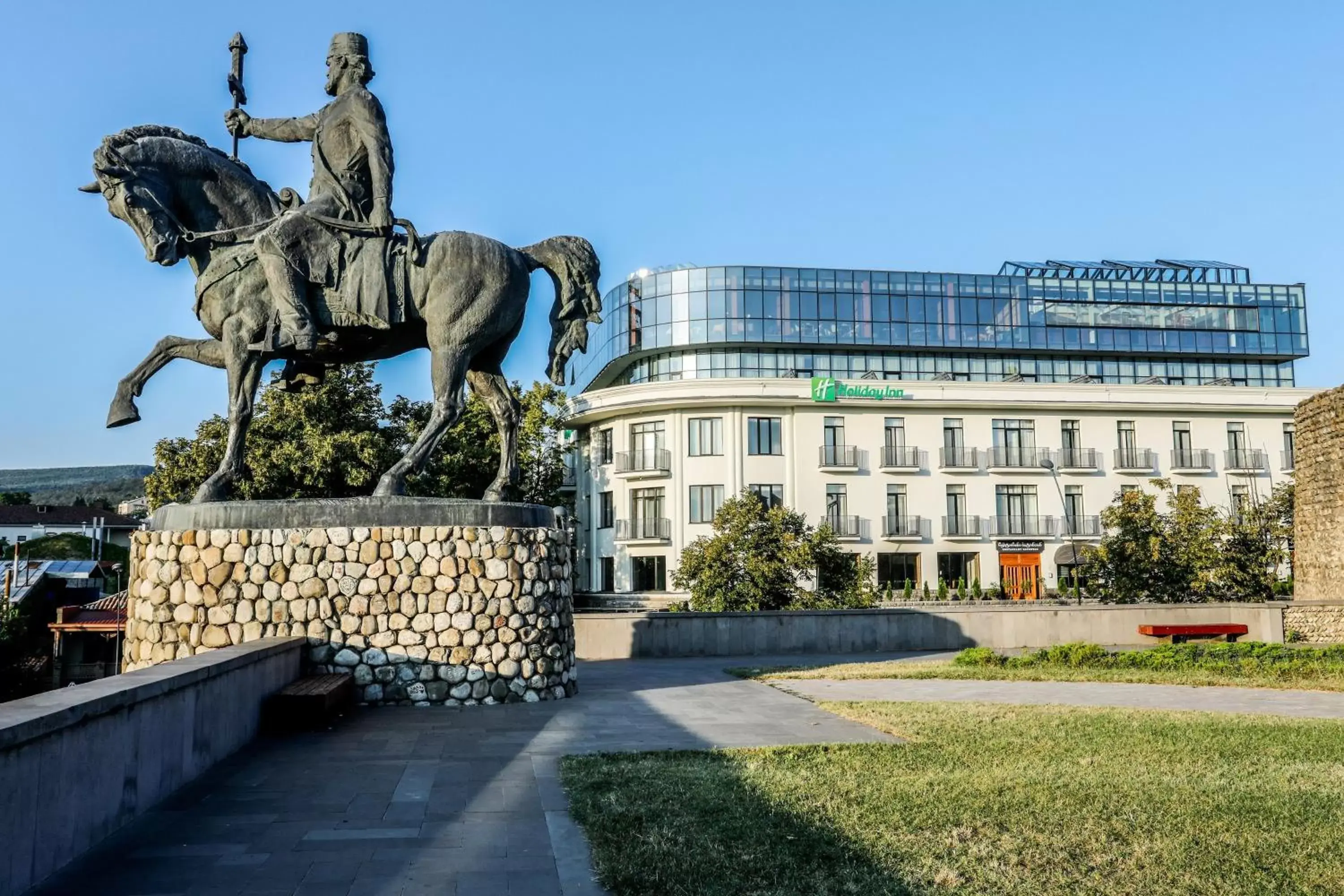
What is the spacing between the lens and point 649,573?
42.9 m

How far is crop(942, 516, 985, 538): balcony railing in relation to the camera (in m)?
43.5

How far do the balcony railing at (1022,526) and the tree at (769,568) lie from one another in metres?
21.0

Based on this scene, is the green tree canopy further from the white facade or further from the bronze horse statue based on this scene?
the bronze horse statue

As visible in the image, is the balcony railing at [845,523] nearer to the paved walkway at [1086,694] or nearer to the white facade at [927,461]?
the white facade at [927,461]

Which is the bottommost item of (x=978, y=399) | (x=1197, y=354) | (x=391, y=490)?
(x=391, y=490)

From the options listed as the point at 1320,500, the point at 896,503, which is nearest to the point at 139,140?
the point at 1320,500

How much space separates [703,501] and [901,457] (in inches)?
338

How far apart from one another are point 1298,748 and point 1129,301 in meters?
57.8

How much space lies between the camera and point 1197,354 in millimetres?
60156

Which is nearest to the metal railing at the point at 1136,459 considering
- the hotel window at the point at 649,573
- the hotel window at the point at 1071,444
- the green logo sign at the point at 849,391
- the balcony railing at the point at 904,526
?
the hotel window at the point at 1071,444

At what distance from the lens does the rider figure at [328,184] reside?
33.8 feet

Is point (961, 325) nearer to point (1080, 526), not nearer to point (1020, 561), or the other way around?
point (1080, 526)

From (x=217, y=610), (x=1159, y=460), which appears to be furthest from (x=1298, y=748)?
(x=1159, y=460)

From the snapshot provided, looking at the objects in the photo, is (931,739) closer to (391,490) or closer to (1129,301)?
(391,490)
